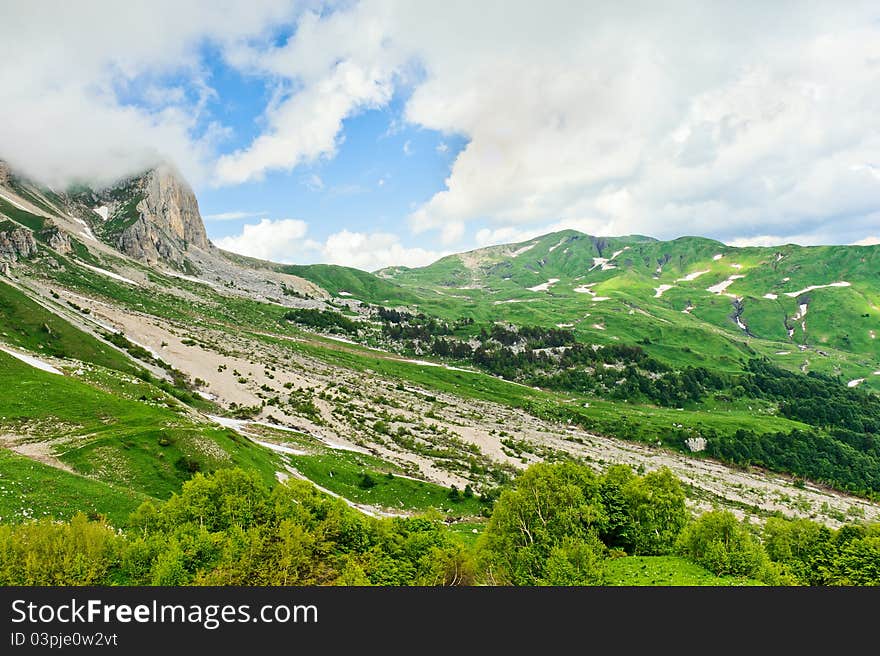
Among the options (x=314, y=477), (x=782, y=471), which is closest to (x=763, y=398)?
(x=782, y=471)

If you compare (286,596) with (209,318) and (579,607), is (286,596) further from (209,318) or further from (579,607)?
(209,318)

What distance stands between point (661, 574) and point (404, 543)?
1828 centimetres

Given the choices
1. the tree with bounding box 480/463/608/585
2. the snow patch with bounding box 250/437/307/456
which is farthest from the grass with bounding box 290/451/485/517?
the tree with bounding box 480/463/608/585

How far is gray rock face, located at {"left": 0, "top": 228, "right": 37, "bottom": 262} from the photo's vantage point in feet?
558

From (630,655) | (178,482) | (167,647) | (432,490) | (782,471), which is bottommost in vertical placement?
(782,471)

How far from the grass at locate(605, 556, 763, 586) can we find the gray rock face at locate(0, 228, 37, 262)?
222 m

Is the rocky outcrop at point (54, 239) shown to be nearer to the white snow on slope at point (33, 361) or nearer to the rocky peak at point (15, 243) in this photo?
the rocky peak at point (15, 243)

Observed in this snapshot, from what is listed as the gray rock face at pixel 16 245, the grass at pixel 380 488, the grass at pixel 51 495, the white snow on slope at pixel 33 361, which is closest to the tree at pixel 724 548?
the grass at pixel 380 488

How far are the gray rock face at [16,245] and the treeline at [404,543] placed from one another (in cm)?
19803

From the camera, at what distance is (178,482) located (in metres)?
43.6

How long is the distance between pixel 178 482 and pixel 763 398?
722 ft

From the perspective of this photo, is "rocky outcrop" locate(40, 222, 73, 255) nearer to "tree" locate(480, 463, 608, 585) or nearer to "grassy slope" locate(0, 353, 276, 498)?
"grassy slope" locate(0, 353, 276, 498)

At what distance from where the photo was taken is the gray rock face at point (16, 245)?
558 ft

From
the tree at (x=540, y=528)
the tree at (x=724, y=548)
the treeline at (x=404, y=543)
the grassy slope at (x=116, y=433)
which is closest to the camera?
the treeline at (x=404, y=543)
